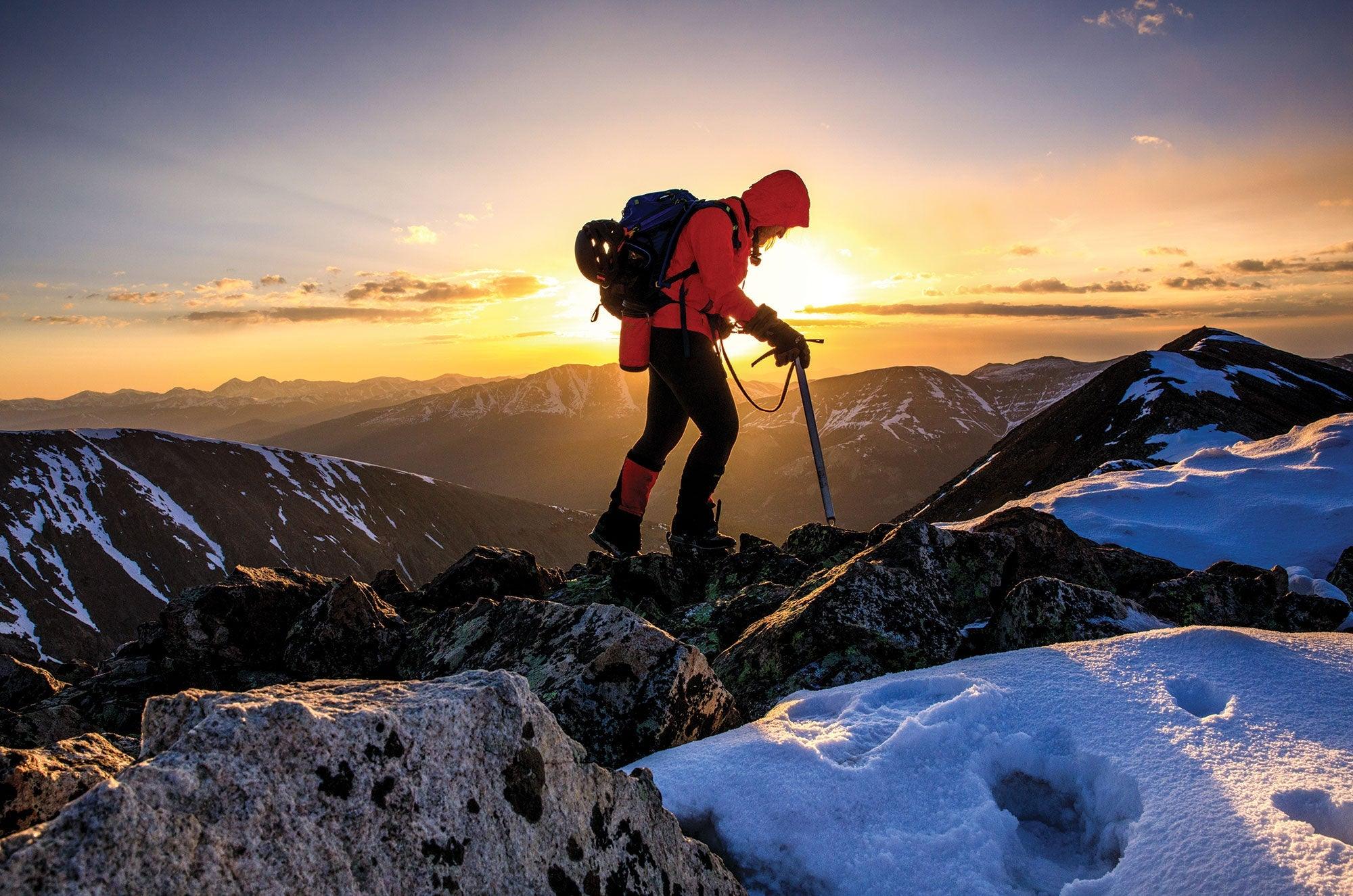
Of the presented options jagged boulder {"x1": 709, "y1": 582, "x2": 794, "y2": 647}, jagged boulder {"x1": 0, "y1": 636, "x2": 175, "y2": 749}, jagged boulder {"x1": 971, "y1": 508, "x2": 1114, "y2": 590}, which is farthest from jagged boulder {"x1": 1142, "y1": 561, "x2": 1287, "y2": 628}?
jagged boulder {"x1": 0, "y1": 636, "x2": 175, "y2": 749}

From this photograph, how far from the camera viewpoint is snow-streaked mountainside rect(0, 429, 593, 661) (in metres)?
→ 125

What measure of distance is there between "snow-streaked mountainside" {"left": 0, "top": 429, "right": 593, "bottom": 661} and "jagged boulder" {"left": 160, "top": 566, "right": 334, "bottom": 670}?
353ft

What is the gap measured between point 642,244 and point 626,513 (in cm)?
462

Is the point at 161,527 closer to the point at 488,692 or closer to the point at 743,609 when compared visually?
the point at 743,609

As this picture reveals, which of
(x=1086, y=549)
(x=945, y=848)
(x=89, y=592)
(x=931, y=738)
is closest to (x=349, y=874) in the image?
(x=945, y=848)

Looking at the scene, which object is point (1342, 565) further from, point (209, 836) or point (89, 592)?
point (89, 592)

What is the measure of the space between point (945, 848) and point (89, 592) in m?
168

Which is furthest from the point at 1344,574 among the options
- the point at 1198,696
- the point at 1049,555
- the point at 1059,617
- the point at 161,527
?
the point at 161,527

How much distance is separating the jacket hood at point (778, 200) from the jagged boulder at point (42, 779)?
9.74 metres

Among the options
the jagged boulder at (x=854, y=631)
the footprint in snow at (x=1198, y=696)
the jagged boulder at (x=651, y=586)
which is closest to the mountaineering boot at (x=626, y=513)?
the jagged boulder at (x=651, y=586)

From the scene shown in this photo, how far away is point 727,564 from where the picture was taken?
12.5 metres

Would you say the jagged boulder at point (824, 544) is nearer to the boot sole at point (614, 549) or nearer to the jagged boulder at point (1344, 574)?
the boot sole at point (614, 549)

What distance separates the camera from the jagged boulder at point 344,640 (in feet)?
29.4

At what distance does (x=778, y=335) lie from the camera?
10977 millimetres
